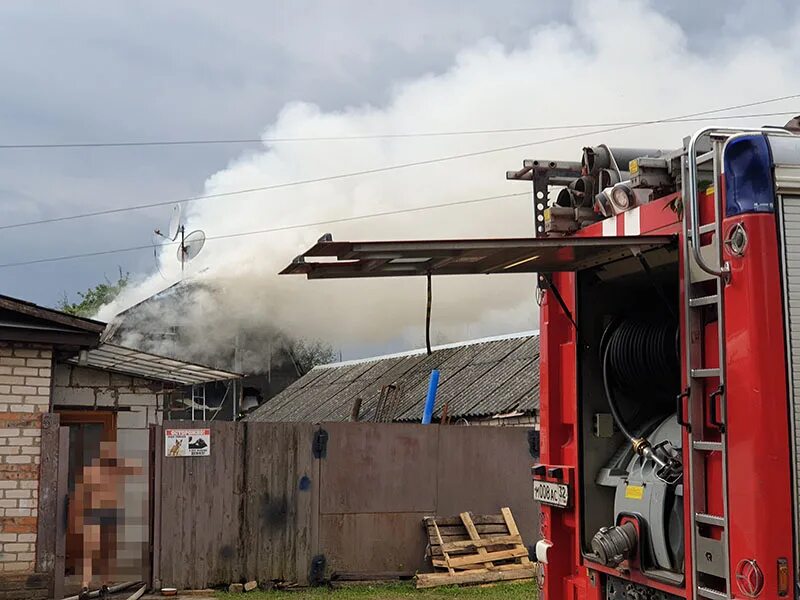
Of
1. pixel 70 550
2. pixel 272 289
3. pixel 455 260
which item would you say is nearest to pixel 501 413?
pixel 70 550

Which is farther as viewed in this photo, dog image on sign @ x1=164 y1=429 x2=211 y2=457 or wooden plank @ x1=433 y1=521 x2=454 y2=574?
wooden plank @ x1=433 y1=521 x2=454 y2=574

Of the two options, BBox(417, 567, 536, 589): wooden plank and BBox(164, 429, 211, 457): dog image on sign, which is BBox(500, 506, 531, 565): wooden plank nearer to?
BBox(417, 567, 536, 589): wooden plank

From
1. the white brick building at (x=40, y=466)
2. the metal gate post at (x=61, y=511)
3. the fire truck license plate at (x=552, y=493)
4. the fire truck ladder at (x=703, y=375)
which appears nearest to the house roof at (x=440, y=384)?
the white brick building at (x=40, y=466)

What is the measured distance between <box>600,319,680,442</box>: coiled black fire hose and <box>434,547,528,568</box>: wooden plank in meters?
7.39

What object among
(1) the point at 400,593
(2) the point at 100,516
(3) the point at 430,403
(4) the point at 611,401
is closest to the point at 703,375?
(4) the point at 611,401

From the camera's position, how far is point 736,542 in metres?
3.99

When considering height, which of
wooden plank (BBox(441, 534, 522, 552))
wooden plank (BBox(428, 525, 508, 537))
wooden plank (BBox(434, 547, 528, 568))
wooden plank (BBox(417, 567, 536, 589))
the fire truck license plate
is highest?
Answer: the fire truck license plate

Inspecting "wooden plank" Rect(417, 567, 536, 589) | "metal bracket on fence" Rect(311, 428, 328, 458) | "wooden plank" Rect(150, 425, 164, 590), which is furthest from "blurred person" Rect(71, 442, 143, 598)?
"wooden plank" Rect(417, 567, 536, 589)

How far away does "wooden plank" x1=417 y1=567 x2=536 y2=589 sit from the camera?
40.6ft

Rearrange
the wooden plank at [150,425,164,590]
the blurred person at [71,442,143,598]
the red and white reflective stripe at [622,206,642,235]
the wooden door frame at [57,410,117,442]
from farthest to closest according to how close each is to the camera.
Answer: the wooden door frame at [57,410,117,442] → the wooden plank at [150,425,164,590] → the blurred person at [71,442,143,598] → the red and white reflective stripe at [622,206,642,235]

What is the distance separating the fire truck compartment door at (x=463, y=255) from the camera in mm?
4550

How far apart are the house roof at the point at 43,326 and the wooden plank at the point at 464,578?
4.91 meters

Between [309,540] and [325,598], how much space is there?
1.12 m

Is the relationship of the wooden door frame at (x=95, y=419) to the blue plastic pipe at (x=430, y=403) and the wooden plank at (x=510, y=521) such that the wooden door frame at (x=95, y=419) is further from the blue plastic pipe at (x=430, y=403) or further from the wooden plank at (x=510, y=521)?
the blue plastic pipe at (x=430, y=403)
